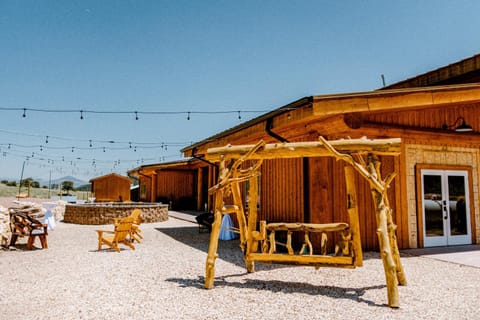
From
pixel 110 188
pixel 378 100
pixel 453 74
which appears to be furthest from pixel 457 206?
pixel 110 188

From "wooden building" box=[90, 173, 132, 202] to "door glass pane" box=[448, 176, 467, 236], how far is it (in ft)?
74.0

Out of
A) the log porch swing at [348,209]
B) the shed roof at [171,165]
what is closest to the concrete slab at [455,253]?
the log porch swing at [348,209]

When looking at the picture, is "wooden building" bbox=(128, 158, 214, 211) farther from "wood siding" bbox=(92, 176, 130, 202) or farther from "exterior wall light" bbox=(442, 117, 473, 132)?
"exterior wall light" bbox=(442, 117, 473, 132)

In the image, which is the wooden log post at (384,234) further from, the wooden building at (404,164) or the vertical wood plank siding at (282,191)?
the vertical wood plank siding at (282,191)

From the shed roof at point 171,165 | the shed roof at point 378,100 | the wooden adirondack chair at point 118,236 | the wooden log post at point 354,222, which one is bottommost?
the wooden adirondack chair at point 118,236

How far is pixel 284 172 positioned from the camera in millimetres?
Result: 8188

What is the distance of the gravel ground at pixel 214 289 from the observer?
3.63m

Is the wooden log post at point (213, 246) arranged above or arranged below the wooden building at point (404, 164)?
below

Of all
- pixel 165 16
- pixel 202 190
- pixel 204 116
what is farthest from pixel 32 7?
pixel 202 190

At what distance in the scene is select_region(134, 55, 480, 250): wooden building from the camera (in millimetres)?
6453

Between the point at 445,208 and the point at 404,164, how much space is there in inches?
64.2

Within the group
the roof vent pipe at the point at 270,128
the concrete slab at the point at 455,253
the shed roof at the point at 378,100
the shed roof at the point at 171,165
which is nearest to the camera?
the shed roof at the point at 378,100

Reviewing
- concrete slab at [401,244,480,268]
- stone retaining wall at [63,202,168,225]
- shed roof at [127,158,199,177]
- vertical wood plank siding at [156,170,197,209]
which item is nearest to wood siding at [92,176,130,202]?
shed roof at [127,158,199,177]

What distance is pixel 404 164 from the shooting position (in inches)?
302
